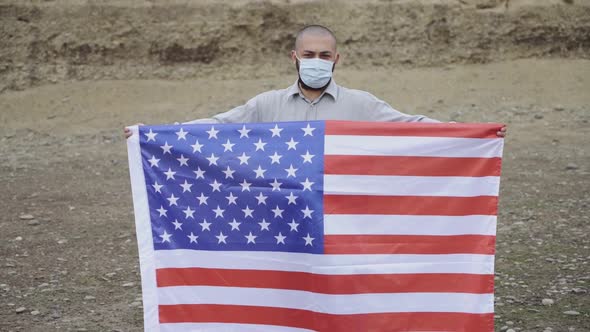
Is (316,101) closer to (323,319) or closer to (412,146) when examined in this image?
(412,146)

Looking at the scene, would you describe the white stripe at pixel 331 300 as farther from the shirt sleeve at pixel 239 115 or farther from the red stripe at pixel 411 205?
the shirt sleeve at pixel 239 115

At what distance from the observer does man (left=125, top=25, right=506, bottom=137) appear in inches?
194

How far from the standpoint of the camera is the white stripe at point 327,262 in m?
4.79

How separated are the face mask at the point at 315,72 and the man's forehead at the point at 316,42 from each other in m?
0.08

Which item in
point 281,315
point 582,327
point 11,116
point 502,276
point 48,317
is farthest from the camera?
→ point 11,116

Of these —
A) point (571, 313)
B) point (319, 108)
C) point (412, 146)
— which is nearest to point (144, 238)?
point (319, 108)

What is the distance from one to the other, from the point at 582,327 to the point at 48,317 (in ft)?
13.8

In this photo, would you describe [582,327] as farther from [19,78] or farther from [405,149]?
[19,78]

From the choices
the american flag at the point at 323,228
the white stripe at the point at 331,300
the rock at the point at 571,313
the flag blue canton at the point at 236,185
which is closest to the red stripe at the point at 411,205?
the american flag at the point at 323,228

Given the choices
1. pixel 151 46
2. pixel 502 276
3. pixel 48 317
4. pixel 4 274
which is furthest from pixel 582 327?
pixel 151 46

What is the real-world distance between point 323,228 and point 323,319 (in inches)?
20.8

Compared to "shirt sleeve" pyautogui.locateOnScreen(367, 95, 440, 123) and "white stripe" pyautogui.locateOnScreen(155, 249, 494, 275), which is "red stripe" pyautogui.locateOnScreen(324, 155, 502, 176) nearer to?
"shirt sleeve" pyautogui.locateOnScreen(367, 95, 440, 123)

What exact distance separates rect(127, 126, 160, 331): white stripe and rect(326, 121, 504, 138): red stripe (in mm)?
1195

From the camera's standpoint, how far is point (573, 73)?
1781 centimetres
